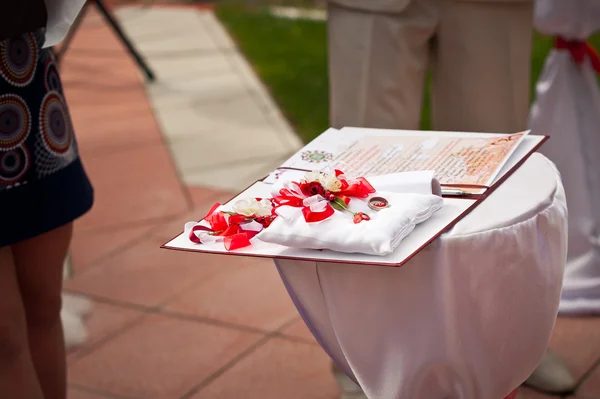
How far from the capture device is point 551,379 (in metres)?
2.00

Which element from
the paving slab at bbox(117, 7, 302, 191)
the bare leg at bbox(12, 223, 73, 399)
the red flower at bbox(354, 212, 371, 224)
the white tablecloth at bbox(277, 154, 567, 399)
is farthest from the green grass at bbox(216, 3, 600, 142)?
the red flower at bbox(354, 212, 371, 224)

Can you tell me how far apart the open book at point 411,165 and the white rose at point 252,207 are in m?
0.05

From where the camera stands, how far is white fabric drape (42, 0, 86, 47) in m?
1.56

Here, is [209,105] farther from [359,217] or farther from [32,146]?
[359,217]

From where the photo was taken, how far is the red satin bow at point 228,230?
4.03 ft

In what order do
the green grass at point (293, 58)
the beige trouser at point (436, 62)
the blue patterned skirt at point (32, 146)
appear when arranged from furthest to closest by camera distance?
the green grass at point (293, 58)
the beige trouser at point (436, 62)
the blue patterned skirt at point (32, 146)

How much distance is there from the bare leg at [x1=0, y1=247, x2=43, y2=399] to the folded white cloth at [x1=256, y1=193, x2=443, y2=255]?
1.84 feet

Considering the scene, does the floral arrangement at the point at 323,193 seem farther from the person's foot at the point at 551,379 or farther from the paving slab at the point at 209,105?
the paving slab at the point at 209,105

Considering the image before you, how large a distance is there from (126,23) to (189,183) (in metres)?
3.97

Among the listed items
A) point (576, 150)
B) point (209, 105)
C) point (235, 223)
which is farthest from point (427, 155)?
point (209, 105)

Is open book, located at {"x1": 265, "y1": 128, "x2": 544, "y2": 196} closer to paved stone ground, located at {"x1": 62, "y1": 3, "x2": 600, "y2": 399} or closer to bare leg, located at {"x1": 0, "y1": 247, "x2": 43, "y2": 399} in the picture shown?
bare leg, located at {"x1": 0, "y1": 247, "x2": 43, "y2": 399}

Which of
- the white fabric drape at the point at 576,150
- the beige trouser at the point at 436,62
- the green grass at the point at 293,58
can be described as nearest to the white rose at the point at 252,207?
the beige trouser at the point at 436,62

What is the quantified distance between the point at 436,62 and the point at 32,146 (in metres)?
0.91

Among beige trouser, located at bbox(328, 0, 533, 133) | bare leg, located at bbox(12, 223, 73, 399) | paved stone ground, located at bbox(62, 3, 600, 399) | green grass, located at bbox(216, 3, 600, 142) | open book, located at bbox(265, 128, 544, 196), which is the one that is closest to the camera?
open book, located at bbox(265, 128, 544, 196)
